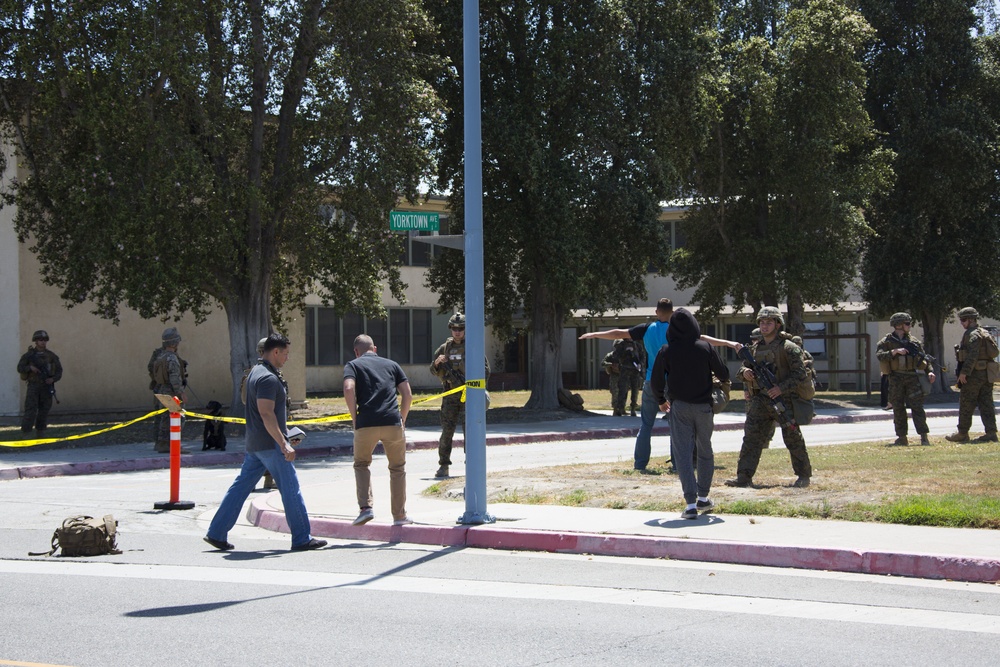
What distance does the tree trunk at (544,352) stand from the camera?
30188 mm

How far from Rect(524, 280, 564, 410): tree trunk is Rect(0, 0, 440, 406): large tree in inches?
253

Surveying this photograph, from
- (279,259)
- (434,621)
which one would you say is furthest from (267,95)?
(434,621)

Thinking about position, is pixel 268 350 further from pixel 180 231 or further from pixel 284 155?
pixel 284 155

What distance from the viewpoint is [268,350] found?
33.0 ft

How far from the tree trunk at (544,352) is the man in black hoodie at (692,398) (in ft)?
63.7

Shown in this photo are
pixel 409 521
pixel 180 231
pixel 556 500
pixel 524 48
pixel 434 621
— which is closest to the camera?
pixel 434 621

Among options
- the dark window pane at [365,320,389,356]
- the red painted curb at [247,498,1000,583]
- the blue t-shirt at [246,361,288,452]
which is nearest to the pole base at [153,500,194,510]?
the red painted curb at [247,498,1000,583]

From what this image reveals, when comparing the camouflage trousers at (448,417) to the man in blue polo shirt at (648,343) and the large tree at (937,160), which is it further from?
the large tree at (937,160)

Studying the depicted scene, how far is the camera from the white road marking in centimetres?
695

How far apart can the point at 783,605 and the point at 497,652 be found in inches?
86.4

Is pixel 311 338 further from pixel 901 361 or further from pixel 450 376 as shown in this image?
pixel 901 361

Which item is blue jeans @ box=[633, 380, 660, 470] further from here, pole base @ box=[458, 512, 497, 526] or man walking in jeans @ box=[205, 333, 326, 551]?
man walking in jeans @ box=[205, 333, 326, 551]

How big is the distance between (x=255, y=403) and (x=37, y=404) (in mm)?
13546

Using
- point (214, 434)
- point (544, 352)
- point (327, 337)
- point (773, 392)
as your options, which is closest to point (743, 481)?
point (773, 392)
